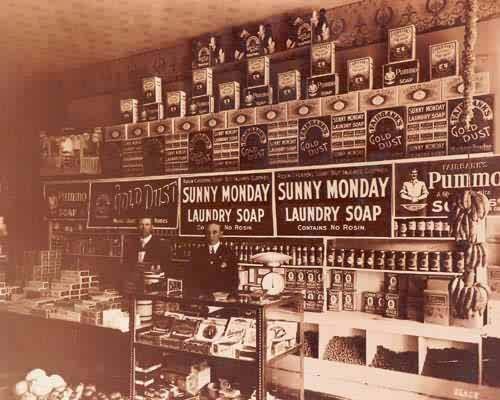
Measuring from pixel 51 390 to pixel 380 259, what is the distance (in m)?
2.85

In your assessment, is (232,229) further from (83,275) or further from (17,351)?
(17,351)

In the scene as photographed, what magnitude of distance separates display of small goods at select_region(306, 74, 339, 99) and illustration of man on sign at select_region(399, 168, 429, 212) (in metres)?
1.01

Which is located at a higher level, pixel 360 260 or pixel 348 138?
pixel 348 138

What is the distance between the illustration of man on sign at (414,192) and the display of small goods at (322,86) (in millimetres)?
1011

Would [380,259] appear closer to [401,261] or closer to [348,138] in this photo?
[401,261]

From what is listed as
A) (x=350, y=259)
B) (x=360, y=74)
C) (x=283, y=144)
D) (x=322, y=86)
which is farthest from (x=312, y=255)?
(x=360, y=74)

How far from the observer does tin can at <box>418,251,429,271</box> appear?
3.67 metres

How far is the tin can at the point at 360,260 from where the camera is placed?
396cm

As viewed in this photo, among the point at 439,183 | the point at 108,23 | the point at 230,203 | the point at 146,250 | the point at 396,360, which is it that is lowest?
the point at 396,360

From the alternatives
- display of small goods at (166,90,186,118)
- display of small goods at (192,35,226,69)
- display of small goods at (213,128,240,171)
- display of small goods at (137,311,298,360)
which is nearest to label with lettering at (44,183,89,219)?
display of small goods at (166,90,186,118)

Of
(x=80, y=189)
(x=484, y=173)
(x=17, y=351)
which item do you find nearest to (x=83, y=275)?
(x=17, y=351)

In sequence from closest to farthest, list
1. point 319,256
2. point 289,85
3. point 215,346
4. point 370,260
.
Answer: point 215,346
point 370,260
point 319,256
point 289,85

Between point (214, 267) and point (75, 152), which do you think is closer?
point (214, 267)

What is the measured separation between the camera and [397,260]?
3799 mm
